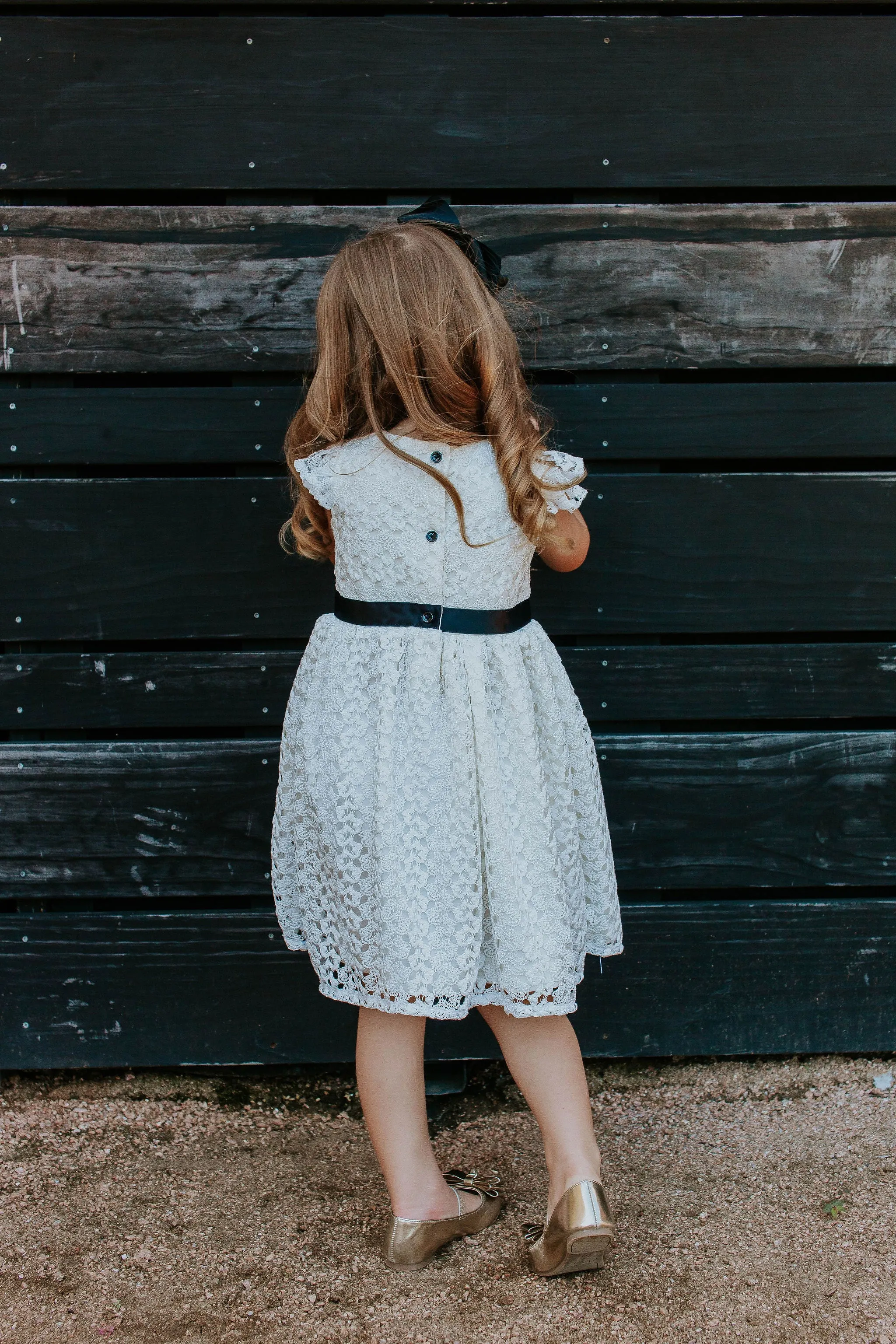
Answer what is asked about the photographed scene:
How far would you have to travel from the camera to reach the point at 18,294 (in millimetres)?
2211

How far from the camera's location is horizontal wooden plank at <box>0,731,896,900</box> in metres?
2.33

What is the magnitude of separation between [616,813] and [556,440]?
79 cm

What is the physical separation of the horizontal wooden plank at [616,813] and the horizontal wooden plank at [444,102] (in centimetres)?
114

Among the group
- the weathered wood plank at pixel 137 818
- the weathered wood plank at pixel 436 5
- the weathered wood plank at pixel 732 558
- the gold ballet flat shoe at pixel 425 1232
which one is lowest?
the gold ballet flat shoe at pixel 425 1232

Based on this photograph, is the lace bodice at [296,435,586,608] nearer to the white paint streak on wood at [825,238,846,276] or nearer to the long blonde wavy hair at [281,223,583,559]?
the long blonde wavy hair at [281,223,583,559]

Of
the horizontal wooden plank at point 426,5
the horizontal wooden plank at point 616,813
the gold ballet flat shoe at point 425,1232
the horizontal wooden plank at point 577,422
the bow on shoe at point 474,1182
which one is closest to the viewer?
the gold ballet flat shoe at point 425,1232

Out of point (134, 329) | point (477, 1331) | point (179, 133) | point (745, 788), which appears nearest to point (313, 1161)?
point (477, 1331)

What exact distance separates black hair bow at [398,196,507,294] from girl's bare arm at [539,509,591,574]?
0.37 meters

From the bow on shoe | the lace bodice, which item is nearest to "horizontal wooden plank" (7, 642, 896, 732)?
the lace bodice

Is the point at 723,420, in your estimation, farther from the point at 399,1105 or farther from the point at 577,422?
the point at 399,1105

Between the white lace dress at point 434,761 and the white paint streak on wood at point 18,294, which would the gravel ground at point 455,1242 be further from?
the white paint streak on wood at point 18,294

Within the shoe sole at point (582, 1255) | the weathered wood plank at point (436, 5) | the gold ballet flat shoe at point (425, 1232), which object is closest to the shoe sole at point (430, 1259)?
the gold ballet flat shoe at point (425, 1232)

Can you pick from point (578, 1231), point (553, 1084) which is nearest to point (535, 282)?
point (553, 1084)

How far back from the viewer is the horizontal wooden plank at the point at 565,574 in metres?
2.26
